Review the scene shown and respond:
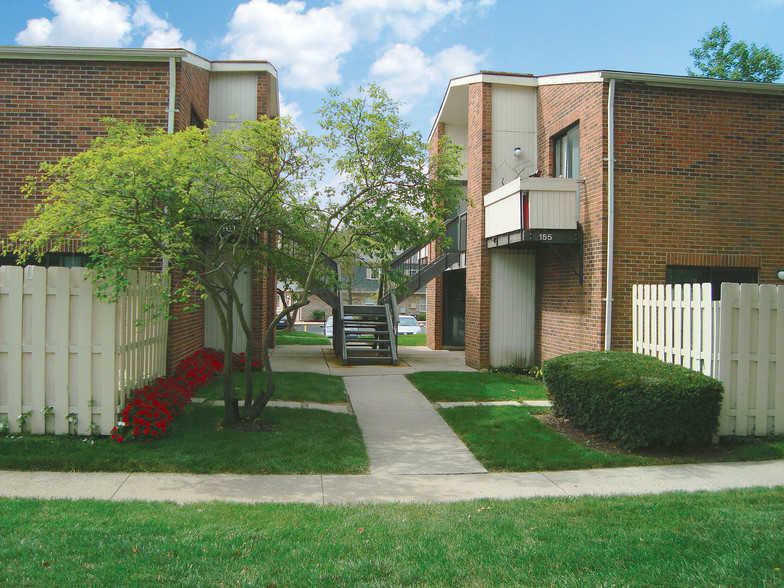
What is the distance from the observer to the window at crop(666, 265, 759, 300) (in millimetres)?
10367

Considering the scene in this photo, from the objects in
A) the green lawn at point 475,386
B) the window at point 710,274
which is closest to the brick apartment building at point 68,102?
the green lawn at point 475,386

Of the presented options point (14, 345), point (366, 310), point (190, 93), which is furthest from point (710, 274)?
point (14, 345)

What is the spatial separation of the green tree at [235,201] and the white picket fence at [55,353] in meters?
0.36

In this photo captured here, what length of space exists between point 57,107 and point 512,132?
8.84m

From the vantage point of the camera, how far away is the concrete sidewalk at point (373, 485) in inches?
201

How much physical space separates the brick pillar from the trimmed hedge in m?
5.82

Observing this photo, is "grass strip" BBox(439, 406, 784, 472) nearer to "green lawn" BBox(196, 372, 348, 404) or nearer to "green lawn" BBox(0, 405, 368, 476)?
"green lawn" BBox(0, 405, 368, 476)

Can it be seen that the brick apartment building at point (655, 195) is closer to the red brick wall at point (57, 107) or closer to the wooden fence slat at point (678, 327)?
the wooden fence slat at point (678, 327)

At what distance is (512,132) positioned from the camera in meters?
13.2

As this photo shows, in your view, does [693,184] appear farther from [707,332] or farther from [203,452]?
[203,452]

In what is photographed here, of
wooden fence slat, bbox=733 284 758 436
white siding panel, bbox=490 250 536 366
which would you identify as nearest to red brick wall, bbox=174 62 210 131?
white siding panel, bbox=490 250 536 366

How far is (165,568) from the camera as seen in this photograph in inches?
137

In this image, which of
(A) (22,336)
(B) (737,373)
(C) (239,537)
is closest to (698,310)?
(B) (737,373)

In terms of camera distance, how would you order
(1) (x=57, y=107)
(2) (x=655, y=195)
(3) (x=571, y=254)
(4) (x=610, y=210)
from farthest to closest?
1. (3) (x=571, y=254)
2. (2) (x=655, y=195)
3. (4) (x=610, y=210)
4. (1) (x=57, y=107)
